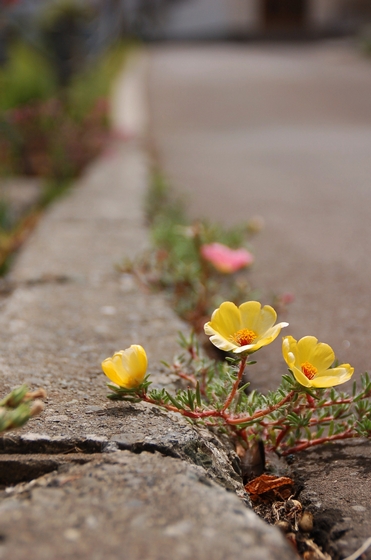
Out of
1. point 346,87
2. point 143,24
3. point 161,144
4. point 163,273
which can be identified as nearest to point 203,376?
point 163,273

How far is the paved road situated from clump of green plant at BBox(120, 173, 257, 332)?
0.16 metres

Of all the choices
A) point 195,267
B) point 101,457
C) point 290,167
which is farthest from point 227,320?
point 290,167

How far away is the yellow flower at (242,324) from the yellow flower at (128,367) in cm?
12

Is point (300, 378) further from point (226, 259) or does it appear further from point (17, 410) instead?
point (226, 259)

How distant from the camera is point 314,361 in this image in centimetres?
99

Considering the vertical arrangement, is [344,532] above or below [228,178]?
above

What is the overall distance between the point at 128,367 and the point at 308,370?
0.28 metres

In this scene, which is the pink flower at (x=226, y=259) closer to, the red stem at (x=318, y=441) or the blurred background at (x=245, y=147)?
the blurred background at (x=245, y=147)

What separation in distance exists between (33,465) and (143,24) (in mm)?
17005

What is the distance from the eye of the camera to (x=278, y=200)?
10.7 feet

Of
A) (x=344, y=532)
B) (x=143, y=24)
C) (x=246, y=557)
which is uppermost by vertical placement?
(x=246, y=557)

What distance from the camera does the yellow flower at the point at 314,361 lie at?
3.11 feet

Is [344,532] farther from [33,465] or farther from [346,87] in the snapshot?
[346,87]

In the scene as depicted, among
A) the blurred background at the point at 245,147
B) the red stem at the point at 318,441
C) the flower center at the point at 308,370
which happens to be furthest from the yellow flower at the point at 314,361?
the blurred background at the point at 245,147
